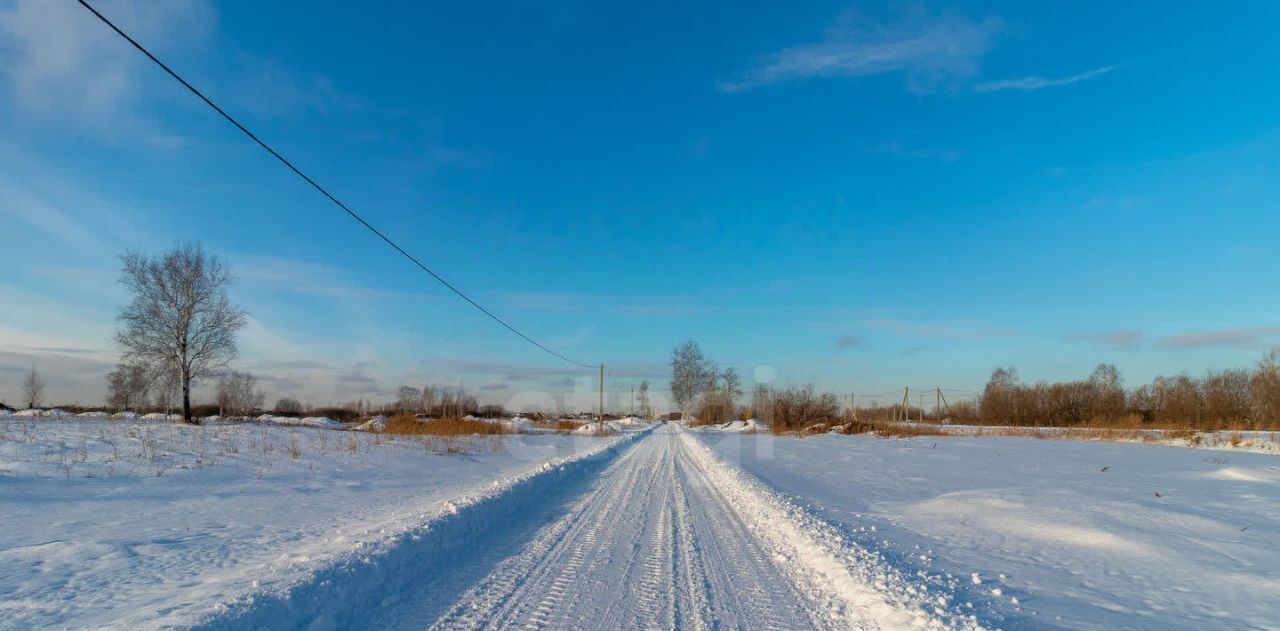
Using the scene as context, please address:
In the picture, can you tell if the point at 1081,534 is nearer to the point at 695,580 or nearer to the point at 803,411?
the point at 695,580

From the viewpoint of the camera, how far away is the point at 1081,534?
6996 millimetres

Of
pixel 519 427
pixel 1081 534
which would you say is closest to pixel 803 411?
pixel 519 427

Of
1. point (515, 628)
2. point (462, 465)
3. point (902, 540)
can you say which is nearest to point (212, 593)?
point (515, 628)

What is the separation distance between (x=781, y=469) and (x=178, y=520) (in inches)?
551

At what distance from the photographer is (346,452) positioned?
51.0 ft

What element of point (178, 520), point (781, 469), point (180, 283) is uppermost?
point (180, 283)

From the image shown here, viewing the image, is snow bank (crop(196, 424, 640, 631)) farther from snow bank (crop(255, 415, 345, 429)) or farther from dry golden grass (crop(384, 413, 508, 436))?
snow bank (crop(255, 415, 345, 429))

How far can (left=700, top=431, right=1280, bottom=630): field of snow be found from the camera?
4648mm

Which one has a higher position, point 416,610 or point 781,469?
point 416,610

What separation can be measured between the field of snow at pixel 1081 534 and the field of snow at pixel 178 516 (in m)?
5.75

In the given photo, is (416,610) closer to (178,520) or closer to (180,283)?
(178,520)

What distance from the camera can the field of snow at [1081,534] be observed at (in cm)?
465

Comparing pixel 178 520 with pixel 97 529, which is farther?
pixel 178 520

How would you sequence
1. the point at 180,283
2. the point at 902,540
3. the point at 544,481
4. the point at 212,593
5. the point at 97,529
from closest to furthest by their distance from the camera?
the point at 212,593 → the point at 97,529 → the point at 902,540 → the point at 544,481 → the point at 180,283
